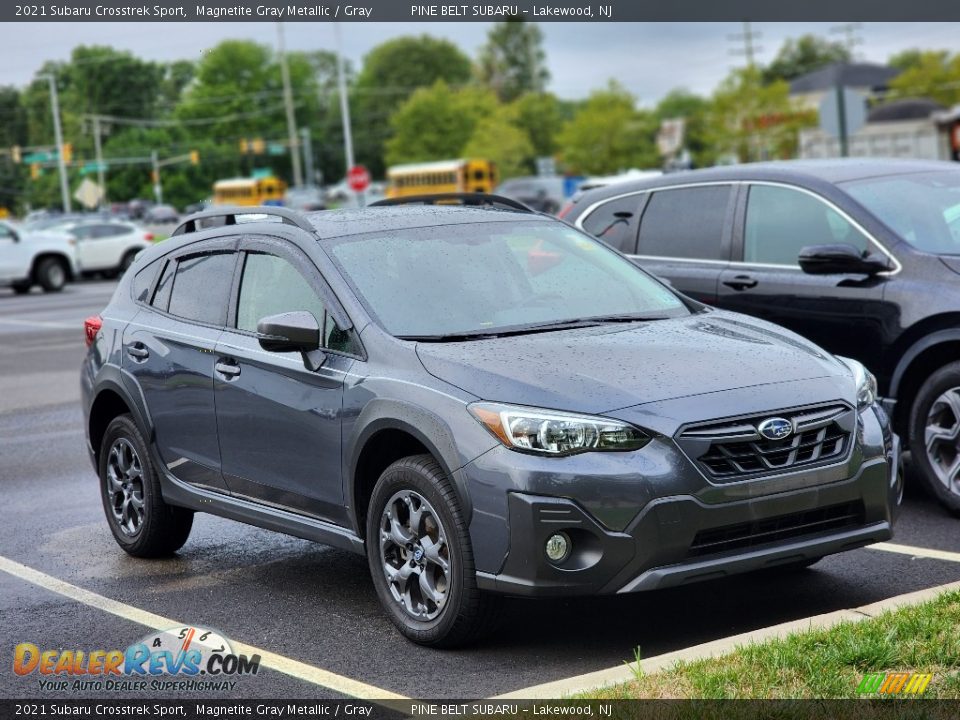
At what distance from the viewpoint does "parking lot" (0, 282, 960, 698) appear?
545 cm

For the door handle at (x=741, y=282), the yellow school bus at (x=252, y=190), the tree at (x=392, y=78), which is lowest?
the yellow school bus at (x=252, y=190)

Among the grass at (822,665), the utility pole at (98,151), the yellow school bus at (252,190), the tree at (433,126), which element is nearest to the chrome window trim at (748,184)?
the grass at (822,665)

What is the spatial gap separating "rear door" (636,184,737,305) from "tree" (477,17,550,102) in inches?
5623

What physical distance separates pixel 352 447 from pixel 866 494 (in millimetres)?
1974

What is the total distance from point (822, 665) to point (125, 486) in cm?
414

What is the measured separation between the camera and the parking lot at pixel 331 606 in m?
5.45

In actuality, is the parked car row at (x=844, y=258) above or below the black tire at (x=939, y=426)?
above

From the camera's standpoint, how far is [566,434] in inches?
208

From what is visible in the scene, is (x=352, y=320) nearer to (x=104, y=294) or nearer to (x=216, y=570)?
(x=216, y=570)

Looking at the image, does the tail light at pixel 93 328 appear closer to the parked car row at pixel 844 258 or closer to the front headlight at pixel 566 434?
the parked car row at pixel 844 258

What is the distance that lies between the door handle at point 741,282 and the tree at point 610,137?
8238cm

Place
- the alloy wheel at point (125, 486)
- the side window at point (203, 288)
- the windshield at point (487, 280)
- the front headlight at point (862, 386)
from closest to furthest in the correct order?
the front headlight at point (862, 386)
the windshield at point (487, 280)
the side window at point (203, 288)
the alloy wheel at point (125, 486)

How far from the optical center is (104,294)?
33.2m

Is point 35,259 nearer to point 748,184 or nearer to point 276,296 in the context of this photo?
point 748,184
